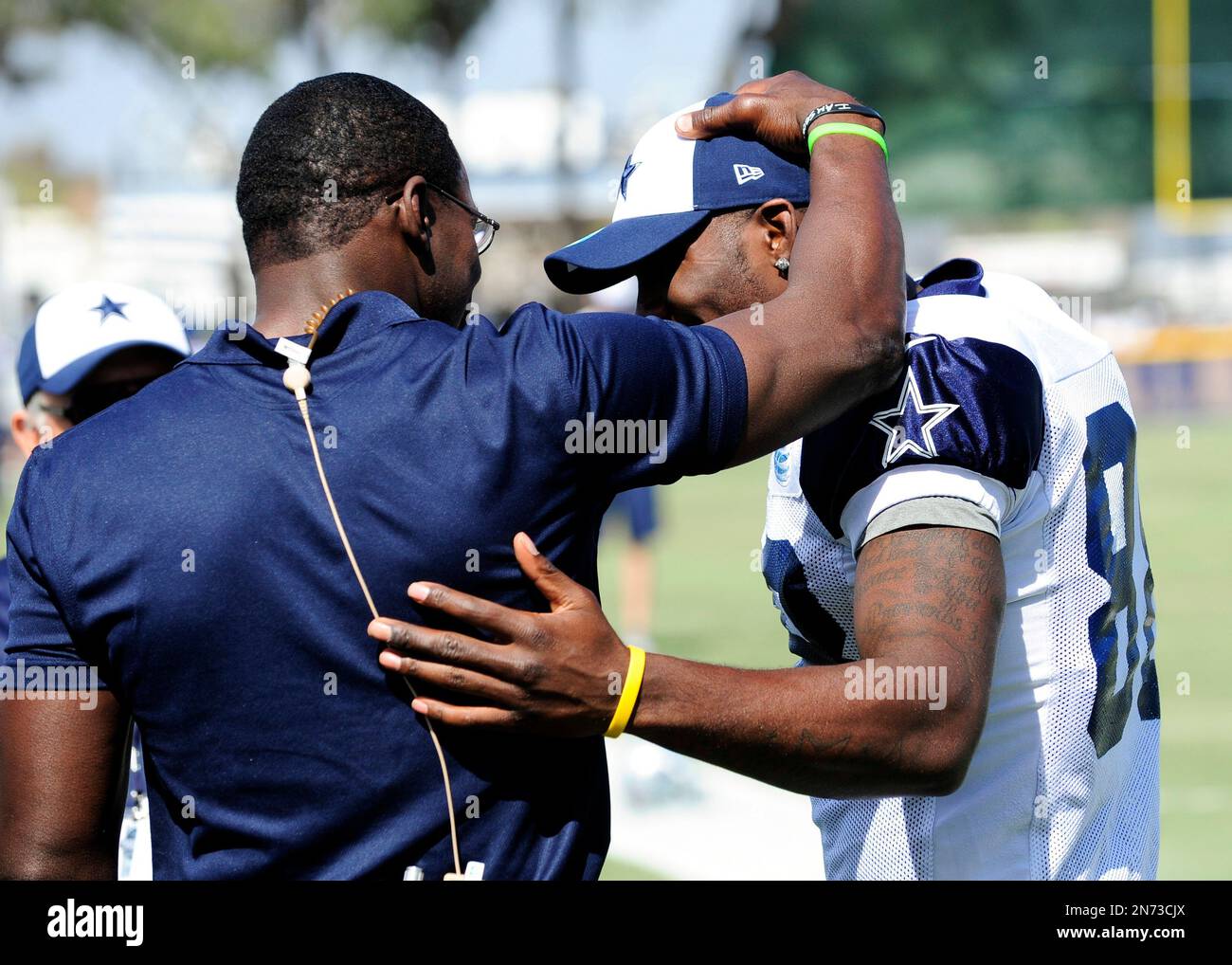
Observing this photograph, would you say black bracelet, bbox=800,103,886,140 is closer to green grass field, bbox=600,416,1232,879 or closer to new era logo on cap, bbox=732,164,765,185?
new era logo on cap, bbox=732,164,765,185

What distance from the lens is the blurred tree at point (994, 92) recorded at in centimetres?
3195

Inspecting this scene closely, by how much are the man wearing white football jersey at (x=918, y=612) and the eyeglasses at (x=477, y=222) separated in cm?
23

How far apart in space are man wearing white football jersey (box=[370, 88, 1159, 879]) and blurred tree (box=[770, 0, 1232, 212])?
30517 millimetres

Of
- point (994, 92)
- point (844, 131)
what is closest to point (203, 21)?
point (994, 92)

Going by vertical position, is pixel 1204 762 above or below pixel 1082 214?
below

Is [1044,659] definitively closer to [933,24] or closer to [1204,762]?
[1204,762]

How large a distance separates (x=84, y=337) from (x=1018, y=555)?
2362 millimetres

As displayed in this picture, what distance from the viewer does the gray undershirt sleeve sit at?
88.6 inches

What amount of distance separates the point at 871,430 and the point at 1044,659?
52 centimetres

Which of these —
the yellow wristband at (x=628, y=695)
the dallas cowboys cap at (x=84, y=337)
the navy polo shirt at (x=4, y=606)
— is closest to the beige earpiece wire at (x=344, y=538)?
the yellow wristband at (x=628, y=695)

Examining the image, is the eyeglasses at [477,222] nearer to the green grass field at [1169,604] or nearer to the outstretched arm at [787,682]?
the outstretched arm at [787,682]

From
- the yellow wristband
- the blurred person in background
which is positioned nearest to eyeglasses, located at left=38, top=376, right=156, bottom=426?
the blurred person in background
